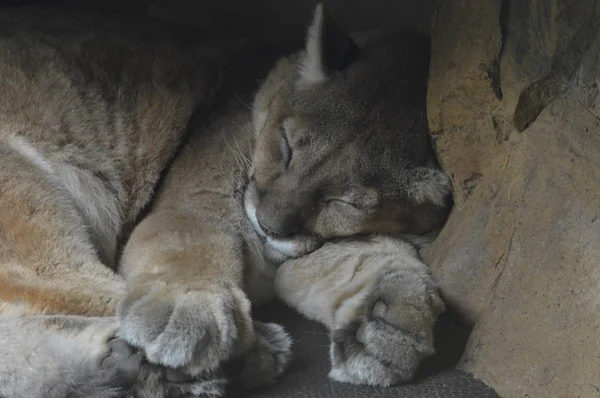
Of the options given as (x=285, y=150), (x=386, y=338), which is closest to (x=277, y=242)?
(x=285, y=150)

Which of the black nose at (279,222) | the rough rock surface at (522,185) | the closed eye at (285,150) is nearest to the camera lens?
the rough rock surface at (522,185)

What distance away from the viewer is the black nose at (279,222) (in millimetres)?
2363

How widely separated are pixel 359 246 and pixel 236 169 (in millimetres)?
502

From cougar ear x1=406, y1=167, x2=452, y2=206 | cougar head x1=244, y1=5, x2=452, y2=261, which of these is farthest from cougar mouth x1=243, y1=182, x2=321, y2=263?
cougar ear x1=406, y1=167, x2=452, y2=206

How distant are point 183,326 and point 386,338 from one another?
0.52 meters

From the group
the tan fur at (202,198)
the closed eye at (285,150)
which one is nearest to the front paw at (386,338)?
the tan fur at (202,198)

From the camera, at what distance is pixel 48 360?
6.02 ft

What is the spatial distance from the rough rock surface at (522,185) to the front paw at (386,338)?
0.15m

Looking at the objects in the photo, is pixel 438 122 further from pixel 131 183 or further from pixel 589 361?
pixel 131 183

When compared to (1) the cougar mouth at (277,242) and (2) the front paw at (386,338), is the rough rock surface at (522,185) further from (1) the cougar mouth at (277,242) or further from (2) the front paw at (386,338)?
(1) the cougar mouth at (277,242)

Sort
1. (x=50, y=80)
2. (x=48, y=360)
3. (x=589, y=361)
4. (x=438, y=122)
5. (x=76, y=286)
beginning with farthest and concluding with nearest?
(x=50, y=80) → (x=438, y=122) → (x=76, y=286) → (x=48, y=360) → (x=589, y=361)

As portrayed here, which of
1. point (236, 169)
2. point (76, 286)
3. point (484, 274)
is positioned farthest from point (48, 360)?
point (484, 274)

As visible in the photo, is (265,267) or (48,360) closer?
(48,360)

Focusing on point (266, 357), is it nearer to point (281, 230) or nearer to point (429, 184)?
point (281, 230)
